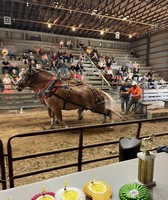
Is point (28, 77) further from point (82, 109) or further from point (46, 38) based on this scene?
point (46, 38)

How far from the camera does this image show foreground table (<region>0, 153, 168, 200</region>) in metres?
1.02

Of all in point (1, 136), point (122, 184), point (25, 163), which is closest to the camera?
point (122, 184)

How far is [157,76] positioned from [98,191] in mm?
18105

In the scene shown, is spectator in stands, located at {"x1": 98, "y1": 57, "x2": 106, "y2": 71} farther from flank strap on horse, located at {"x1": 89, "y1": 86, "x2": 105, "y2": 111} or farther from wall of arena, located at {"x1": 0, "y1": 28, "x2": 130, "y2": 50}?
flank strap on horse, located at {"x1": 89, "y1": 86, "x2": 105, "y2": 111}

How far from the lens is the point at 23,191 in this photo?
1.03 metres

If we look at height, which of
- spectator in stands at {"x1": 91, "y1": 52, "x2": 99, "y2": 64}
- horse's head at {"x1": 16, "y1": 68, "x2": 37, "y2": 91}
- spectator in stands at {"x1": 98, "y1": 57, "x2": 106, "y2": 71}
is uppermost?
spectator in stands at {"x1": 91, "y1": 52, "x2": 99, "y2": 64}

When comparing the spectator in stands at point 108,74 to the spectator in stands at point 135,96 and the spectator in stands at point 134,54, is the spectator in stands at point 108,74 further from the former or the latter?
the spectator in stands at point 134,54

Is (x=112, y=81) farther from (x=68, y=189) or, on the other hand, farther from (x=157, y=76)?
(x=68, y=189)

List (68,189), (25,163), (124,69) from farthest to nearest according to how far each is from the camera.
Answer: (124,69) < (25,163) < (68,189)

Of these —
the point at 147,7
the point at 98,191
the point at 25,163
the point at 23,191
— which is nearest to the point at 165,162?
the point at 98,191

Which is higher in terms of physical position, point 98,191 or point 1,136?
point 98,191

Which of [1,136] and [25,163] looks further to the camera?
[1,136]

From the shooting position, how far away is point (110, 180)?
1183 mm

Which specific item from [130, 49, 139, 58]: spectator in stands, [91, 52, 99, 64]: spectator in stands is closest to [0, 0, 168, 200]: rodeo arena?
[91, 52, 99, 64]: spectator in stands
